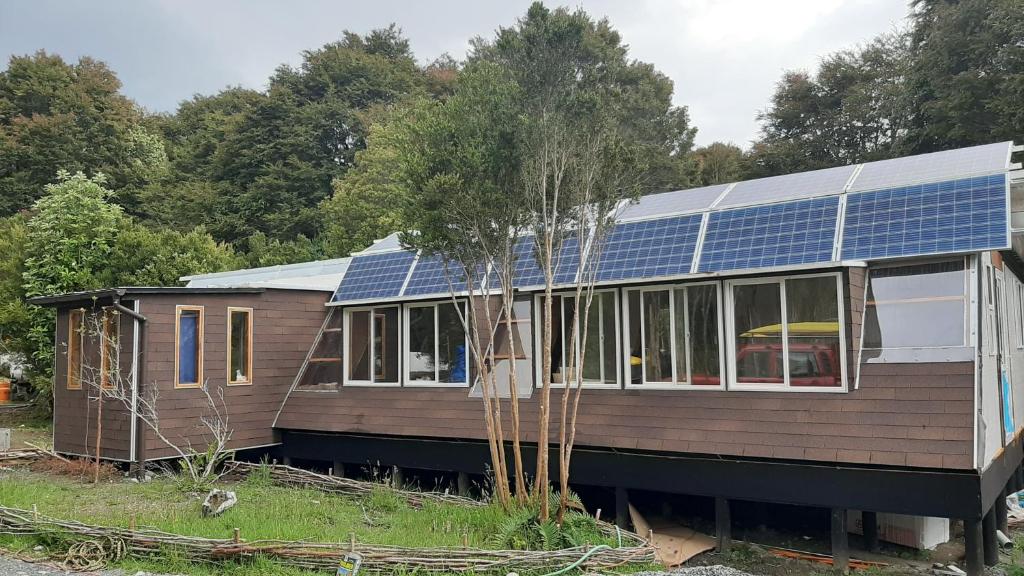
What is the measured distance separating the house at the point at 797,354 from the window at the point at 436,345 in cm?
5

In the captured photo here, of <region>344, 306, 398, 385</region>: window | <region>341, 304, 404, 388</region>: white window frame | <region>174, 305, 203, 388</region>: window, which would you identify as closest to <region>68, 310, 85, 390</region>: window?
<region>174, 305, 203, 388</region>: window

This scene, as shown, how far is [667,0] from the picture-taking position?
1170cm

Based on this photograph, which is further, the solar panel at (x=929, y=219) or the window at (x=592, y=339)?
the window at (x=592, y=339)

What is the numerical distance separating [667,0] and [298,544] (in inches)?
377

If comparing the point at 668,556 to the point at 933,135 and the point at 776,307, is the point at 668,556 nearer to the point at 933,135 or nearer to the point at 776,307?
the point at 776,307

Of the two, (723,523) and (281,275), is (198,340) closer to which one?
(281,275)

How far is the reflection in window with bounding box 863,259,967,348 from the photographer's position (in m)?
7.91

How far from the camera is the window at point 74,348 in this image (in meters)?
12.8

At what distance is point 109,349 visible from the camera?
39.3 feet

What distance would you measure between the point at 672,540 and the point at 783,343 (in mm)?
→ 2729

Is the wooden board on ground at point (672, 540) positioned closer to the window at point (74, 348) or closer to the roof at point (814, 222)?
the roof at point (814, 222)

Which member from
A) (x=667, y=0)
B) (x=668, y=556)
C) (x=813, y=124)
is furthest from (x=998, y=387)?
(x=813, y=124)

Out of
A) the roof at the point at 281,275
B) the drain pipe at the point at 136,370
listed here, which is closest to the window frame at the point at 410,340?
the roof at the point at 281,275

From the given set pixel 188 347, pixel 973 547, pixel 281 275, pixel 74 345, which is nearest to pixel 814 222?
pixel 973 547
